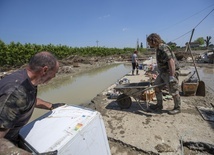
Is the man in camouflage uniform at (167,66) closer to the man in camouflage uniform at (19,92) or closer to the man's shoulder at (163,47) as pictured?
the man's shoulder at (163,47)

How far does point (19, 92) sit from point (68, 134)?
0.60 m

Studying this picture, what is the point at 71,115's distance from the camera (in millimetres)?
1994

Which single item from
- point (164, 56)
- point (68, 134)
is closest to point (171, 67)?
point (164, 56)

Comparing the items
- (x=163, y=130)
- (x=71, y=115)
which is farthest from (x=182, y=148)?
(x=71, y=115)

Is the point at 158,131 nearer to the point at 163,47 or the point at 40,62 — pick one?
the point at 163,47

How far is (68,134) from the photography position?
1.66 m

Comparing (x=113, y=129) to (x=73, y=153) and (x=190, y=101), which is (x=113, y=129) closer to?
(x=73, y=153)

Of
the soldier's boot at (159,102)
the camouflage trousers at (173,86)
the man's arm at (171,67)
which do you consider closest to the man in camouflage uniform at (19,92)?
the man's arm at (171,67)

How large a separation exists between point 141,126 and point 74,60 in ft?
70.9

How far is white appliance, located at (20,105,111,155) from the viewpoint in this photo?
161cm

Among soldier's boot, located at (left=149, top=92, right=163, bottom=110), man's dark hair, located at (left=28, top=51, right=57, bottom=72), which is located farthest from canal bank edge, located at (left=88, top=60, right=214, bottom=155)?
man's dark hair, located at (left=28, top=51, right=57, bottom=72)

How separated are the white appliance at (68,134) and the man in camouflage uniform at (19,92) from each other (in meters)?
0.22

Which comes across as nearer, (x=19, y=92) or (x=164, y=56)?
(x=19, y=92)

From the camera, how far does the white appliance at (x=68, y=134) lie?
5.28 ft
